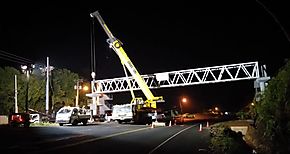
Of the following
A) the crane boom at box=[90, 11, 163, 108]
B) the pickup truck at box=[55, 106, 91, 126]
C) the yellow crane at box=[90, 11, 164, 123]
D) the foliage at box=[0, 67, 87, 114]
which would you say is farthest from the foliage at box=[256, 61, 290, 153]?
the foliage at box=[0, 67, 87, 114]

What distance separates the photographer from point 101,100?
8512cm

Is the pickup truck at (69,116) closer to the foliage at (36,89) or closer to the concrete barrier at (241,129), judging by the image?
the foliage at (36,89)

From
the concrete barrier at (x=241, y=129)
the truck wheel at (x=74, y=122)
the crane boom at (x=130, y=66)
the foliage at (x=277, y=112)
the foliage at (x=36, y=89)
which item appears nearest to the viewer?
the foliage at (x=277, y=112)

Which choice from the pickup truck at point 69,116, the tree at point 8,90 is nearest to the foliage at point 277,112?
the pickup truck at point 69,116

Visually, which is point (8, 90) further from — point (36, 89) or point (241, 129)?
point (241, 129)

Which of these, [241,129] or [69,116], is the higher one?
[69,116]

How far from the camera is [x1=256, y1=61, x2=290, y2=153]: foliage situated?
488 inches

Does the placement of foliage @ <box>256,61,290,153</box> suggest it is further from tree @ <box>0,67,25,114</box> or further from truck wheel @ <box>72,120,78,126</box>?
tree @ <box>0,67,25,114</box>

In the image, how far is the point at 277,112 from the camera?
12984mm

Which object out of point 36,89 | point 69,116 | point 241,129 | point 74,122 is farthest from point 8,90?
point 241,129

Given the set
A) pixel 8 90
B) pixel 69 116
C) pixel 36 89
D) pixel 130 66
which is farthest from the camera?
pixel 36 89

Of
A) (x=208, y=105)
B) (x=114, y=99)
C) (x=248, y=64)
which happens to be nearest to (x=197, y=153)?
(x=248, y=64)

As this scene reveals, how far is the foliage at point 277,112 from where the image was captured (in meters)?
12.4

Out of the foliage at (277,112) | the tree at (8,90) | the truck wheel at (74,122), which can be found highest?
the tree at (8,90)
